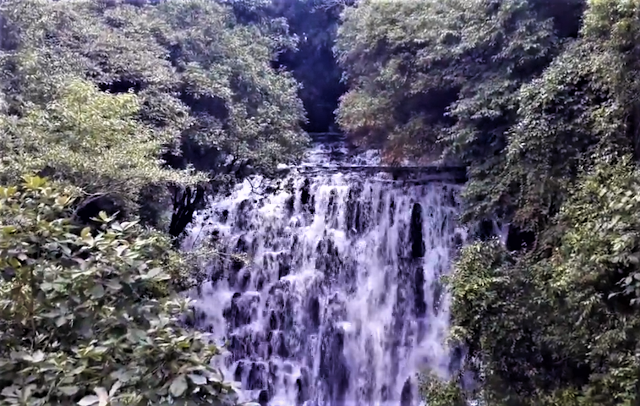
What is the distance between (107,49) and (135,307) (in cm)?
354

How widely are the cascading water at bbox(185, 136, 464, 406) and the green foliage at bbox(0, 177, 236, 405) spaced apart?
9.04 feet

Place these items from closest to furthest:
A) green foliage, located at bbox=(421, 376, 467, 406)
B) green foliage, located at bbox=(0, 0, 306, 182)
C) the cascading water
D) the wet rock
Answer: green foliage, located at bbox=(421, 376, 467, 406) → green foliage, located at bbox=(0, 0, 306, 182) → the cascading water → the wet rock

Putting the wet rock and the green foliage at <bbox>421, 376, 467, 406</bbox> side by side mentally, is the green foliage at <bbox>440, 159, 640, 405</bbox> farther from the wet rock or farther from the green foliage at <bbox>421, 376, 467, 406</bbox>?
the wet rock

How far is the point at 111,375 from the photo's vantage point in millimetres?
1176

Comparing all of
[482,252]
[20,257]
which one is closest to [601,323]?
[482,252]

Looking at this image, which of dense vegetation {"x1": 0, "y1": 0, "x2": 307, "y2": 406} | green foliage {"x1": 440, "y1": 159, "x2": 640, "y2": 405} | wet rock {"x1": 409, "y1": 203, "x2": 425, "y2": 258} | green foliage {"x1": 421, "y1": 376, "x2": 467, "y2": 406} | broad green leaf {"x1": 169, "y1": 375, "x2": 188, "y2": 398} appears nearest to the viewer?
broad green leaf {"x1": 169, "y1": 375, "x2": 188, "y2": 398}

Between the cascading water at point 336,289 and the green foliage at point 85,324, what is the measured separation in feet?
9.04

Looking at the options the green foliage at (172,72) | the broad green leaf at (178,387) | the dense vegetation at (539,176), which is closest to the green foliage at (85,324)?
the broad green leaf at (178,387)

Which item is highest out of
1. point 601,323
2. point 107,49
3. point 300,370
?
point 107,49

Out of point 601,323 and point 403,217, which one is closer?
point 601,323

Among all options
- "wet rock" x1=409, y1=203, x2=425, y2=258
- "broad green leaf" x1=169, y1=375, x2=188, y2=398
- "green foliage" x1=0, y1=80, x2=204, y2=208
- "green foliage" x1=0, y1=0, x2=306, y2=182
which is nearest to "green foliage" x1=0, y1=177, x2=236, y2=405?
"broad green leaf" x1=169, y1=375, x2=188, y2=398

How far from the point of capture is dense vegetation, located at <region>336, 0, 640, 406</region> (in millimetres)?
2623

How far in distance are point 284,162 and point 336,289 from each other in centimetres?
116

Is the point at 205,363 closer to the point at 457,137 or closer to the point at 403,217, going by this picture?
the point at 457,137
